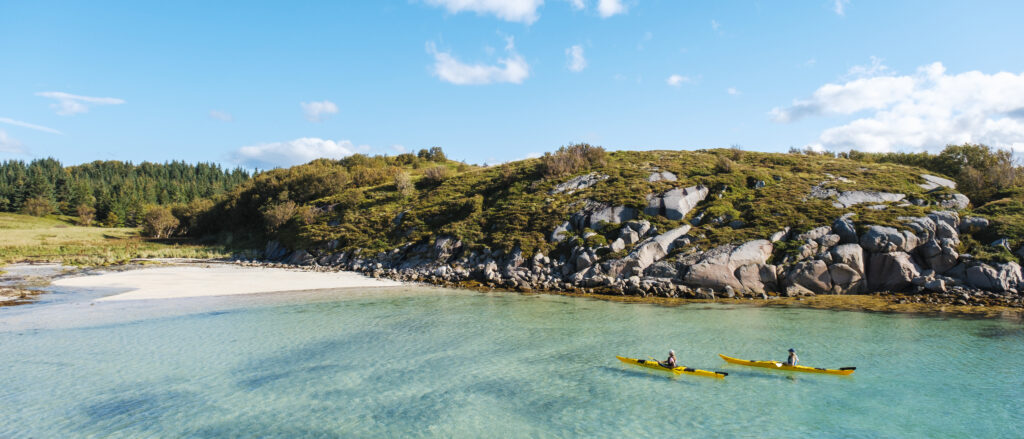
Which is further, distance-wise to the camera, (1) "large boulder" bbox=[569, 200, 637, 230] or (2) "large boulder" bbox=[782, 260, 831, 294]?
(1) "large boulder" bbox=[569, 200, 637, 230]

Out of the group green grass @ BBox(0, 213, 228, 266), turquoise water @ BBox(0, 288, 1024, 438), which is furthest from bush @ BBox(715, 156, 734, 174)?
green grass @ BBox(0, 213, 228, 266)

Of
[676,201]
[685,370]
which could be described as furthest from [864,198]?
[685,370]

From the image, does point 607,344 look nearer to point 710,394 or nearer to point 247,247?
point 710,394

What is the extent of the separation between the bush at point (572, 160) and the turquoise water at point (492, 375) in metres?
31.7

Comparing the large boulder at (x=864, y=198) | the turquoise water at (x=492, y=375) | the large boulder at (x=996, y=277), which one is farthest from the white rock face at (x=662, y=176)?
the large boulder at (x=996, y=277)

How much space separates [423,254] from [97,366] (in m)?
29.8

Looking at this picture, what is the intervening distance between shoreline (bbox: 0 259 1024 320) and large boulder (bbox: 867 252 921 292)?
134 centimetres

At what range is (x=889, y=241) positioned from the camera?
32.4 m

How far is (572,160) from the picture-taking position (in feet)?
195

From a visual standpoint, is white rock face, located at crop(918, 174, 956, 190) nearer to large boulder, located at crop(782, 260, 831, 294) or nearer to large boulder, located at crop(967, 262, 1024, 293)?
large boulder, located at crop(967, 262, 1024, 293)

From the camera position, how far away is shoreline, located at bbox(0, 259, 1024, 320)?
27.7 m

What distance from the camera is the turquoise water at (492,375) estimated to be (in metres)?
13.4

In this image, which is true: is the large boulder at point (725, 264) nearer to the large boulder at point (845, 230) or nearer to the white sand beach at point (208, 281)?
the large boulder at point (845, 230)

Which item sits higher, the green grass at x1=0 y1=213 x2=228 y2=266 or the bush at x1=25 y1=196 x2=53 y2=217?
the bush at x1=25 y1=196 x2=53 y2=217
